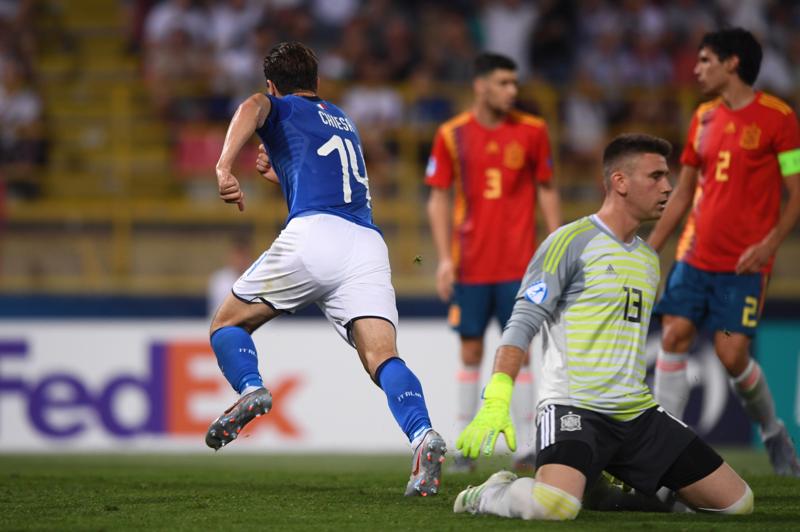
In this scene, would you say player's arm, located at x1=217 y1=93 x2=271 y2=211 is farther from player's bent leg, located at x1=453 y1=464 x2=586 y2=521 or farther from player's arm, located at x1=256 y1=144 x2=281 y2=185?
player's bent leg, located at x1=453 y1=464 x2=586 y2=521

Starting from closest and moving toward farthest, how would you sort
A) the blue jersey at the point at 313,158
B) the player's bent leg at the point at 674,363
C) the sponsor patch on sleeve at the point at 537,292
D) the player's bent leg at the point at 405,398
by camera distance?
the sponsor patch on sleeve at the point at 537,292
the player's bent leg at the point at 405,398
the blue jersey at the point at 313,158
the player's bent leg at the point at 674,363

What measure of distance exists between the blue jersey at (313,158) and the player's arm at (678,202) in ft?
6.30

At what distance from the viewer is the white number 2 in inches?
228

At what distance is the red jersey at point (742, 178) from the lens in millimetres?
6836

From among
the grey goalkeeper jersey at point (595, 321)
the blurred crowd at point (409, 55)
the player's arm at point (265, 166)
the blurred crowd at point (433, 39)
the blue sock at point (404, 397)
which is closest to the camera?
the grey goalkeeper jersey at point (595, 321)

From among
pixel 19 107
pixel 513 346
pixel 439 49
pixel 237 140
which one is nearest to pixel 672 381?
pixel 513 346

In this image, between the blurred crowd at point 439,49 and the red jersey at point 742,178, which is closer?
the red jersey at point 742,178

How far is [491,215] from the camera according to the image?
8.05 m

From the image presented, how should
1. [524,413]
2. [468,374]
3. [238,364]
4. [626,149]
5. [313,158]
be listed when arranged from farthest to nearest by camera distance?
[468,374] < [524,413] < [313,158] < [238,364] < [626,149]

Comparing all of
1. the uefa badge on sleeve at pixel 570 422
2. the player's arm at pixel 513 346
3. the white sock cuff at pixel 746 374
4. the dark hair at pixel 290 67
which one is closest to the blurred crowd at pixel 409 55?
the white sock cuff at pixel 746 374

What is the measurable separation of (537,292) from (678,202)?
238 cm

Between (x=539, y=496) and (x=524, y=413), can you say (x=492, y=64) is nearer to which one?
(x=524, y=413)

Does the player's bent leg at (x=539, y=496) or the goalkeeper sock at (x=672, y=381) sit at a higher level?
the goalkeeper sock at (x=672, y=381)

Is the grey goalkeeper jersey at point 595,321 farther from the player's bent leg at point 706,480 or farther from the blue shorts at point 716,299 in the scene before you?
the blue shorts at point 716,299
